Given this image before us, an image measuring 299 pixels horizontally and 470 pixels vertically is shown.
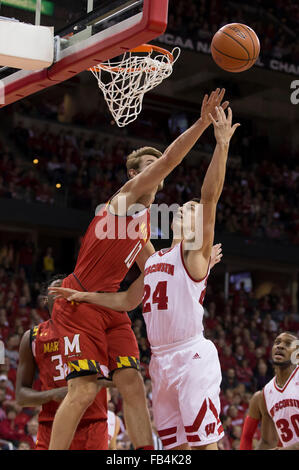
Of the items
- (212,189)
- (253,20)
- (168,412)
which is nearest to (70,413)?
(168,412)

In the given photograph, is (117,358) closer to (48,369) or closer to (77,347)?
(77,347)

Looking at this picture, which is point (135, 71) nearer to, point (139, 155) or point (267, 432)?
point (139, 155)

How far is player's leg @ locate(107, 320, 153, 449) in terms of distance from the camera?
14.3ft

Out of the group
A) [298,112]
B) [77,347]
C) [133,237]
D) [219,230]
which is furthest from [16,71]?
[298,112]

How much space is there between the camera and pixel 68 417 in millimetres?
4184

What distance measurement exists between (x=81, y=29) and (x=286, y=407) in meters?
3.49

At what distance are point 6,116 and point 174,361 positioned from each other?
1373cm

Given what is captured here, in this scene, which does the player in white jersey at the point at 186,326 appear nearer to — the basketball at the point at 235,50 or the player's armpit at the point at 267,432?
the basketball at the point at 235,50

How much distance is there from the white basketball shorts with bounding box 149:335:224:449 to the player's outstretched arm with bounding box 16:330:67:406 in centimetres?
74

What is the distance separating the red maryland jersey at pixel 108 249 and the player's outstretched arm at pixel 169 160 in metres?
0.15

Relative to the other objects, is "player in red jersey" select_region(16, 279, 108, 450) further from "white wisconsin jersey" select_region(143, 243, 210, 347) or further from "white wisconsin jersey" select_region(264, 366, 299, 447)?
"white wisconsin jersey" select_region(264, 366, 299, 447)
